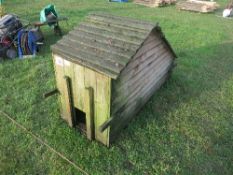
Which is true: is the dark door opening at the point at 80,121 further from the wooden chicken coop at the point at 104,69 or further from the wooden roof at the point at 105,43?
the wooden roof at the point at 105,43

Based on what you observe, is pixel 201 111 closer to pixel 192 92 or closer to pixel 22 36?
pixel 192 92

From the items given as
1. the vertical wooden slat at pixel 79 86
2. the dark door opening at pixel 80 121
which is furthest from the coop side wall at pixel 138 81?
the dark door opening at pixel 80 121

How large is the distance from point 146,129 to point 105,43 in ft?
8.99

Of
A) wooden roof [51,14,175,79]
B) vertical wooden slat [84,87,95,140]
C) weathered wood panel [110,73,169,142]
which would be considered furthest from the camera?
weathered wood panel [110,73,169,142]

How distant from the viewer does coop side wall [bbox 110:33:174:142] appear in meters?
4.86

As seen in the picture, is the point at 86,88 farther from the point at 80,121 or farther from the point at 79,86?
the point at 80,121

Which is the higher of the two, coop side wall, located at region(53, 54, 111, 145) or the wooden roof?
the wooden roof

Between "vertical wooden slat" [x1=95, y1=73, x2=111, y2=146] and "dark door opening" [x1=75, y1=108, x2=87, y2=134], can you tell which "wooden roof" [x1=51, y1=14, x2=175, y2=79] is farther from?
"dark door opening" [x1=75, y1=108, x2=87, y2=134]

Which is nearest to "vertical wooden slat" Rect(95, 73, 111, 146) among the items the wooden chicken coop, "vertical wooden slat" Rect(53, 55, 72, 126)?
the wooden chicken coop

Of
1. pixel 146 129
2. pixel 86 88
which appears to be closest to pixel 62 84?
pixel 86 88

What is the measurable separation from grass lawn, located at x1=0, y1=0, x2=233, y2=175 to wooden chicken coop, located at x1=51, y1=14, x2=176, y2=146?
48cm

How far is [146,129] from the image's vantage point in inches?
239

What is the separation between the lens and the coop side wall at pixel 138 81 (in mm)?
4855

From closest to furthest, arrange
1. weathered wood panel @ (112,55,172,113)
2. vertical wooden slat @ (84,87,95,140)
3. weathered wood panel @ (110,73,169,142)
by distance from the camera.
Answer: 1. vertical wooden slat @ (84,87,95,140)
2. weathered wood panel @ (112,55,172,113)
3. weathered wood panel @ (110,73,169,142)
